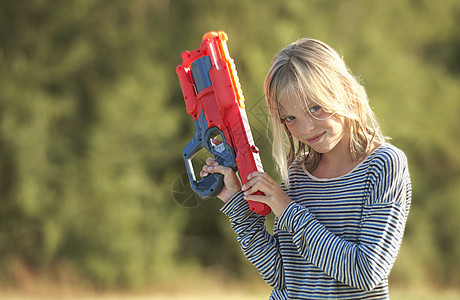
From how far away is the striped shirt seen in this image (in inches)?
59.2

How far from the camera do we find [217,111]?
1775 mm

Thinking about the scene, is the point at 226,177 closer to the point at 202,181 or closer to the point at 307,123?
the point at 202,181

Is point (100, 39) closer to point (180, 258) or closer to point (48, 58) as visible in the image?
point (48, 58)

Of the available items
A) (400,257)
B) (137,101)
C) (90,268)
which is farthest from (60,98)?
(400,257)

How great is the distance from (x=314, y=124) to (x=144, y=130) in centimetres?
761

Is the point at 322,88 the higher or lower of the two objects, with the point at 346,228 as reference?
higher

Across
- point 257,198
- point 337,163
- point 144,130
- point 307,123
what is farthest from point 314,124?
point 144,130

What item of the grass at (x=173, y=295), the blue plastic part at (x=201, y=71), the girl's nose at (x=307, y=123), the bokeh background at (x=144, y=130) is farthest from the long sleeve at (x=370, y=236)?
the bokeh background at (x=144, y=130)

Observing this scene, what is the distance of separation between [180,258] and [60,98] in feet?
11.3

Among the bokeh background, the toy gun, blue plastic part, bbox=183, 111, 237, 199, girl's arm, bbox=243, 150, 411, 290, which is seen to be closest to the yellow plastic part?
the toy gun

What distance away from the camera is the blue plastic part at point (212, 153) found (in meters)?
1.78

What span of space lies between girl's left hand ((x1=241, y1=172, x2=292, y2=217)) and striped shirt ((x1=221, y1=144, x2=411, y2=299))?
3 centimetres

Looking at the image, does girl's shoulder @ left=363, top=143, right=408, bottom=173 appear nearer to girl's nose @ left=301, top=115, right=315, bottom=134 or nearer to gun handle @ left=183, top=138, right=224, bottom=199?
girl's nose @ left=301, top=115, right=315, bottom=134

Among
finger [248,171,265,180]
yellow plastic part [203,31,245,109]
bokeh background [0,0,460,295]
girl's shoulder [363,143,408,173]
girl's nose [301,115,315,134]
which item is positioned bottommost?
girl's shoulder [363,143,408,173]
